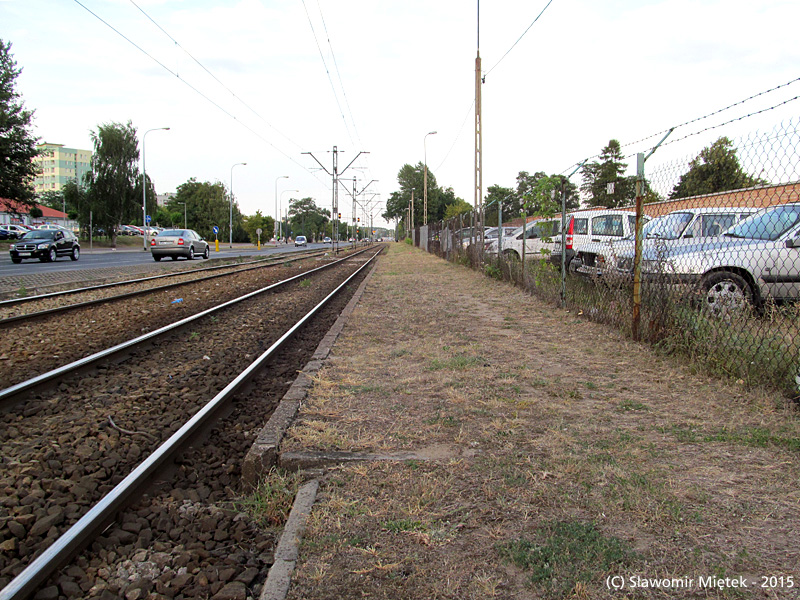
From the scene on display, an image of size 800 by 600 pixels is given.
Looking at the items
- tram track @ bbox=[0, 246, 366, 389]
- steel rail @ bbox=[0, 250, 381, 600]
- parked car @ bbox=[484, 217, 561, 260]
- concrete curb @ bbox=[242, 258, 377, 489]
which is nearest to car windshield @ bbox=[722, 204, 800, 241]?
concrete curb @ bbox=[242, 258, 377, 489]

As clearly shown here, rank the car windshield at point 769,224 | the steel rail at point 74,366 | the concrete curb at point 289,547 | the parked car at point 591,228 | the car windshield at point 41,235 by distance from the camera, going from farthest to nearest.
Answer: the car windshield at point 41,235 < the parked car at point 591,228 < the car windshield at point 769,224 < the steel rail at point 74,366 < the concrete curb at point 289,547

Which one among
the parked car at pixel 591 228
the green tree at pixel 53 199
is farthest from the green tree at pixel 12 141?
the green tree at pixel 53 199

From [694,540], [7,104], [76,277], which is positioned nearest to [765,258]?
[694,540]

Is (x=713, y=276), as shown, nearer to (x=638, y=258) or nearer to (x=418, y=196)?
(x=638, y=258)

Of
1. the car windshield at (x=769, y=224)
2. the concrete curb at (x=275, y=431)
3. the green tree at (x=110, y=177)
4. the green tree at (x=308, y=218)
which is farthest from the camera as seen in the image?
the green tree at (x=308, y=218)

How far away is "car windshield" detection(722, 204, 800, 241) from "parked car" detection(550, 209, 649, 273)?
4.11 meters

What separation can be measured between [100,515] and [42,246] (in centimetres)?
2503

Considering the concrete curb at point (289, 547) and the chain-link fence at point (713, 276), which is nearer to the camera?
the concrete curb at point (289, 547)

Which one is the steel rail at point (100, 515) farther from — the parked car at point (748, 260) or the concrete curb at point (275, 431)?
the parked car at point (748, 260)

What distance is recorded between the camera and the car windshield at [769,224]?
6277 mm

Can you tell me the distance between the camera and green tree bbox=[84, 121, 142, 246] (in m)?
61.8

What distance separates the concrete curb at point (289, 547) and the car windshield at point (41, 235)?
2576 centimetres

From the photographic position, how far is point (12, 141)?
31984 millimetres

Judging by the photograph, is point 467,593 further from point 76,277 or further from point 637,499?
point 76,277
